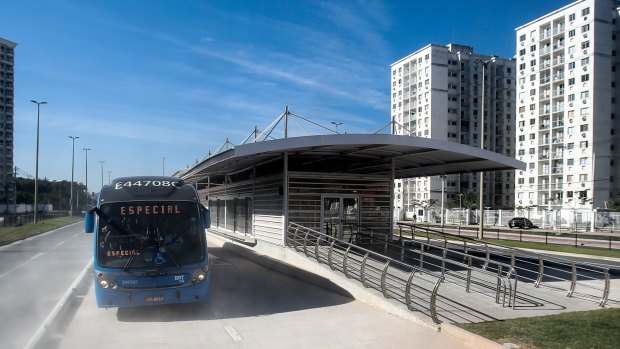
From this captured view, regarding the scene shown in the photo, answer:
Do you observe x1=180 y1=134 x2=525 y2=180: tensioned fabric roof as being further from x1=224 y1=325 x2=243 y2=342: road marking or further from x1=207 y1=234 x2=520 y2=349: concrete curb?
x1=224 y1=325 x2=243 y2=342: road marking

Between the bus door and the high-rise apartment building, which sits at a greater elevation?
the high-rise apartment building

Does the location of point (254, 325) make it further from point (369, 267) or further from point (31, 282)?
point (31, 282)

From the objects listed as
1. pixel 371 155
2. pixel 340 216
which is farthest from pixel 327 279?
pixel 371 155

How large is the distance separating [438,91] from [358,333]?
347 feet

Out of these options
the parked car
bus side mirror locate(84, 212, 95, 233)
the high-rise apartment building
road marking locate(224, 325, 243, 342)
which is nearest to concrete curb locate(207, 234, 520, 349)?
road marking locate(224, 325, 243, 342)

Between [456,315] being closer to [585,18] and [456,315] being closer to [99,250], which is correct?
[99,250]

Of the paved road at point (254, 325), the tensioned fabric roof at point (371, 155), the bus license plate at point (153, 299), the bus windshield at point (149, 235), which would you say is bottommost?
the paved road at point (254, 325)

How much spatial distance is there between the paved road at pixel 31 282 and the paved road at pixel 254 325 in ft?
2.48

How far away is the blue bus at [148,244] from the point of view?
9016 millimetres

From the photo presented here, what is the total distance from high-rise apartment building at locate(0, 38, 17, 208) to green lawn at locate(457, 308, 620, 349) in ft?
376

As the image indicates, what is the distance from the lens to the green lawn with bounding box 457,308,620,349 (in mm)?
7125

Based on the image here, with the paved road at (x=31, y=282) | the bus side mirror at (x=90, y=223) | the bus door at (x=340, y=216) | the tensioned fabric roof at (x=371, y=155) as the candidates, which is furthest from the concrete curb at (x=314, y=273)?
the paved road at (x=31, y=282)

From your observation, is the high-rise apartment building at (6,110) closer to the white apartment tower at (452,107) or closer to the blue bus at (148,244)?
the white apartment tower at (452,107)

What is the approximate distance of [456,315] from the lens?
8.98 m
